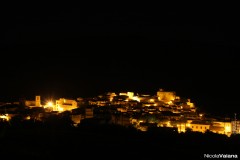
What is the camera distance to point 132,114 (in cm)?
1912

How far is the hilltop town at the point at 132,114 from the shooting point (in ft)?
56.8

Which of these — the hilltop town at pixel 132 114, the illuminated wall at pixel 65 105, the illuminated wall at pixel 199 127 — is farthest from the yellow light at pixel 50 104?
the illuminated wall at pixel 199 127

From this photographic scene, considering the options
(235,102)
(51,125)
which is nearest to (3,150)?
→ (51,125)

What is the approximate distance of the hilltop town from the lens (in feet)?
56.8

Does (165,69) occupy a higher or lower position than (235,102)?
higher

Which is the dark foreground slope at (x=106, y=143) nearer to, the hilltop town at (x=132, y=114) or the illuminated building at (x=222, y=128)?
the hilltop town at (x=132, y=114)

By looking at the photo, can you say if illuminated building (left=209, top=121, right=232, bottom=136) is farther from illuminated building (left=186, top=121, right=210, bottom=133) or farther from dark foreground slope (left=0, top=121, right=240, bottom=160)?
dark foreground slope (left=0, top=121, right=240, bottom=160)

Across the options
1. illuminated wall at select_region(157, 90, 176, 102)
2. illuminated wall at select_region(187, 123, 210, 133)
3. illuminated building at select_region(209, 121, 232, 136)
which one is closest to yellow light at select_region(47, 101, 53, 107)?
illuminated wall at select_region(157, 90, 176, 102)

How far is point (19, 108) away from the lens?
21.3 meters

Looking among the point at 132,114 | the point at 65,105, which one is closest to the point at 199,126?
the point at 132,114

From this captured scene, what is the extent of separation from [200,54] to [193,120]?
3847 cm

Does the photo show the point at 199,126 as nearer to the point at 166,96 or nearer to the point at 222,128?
the point at 222,128

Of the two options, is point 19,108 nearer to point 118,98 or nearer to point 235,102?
point 118,98

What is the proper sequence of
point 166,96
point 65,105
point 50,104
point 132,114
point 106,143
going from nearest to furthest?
point 106,143
point 132,114
point 65,105
point 50,104
point 166,96
